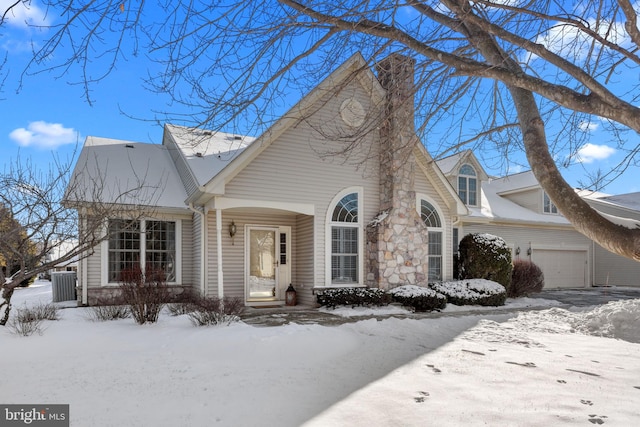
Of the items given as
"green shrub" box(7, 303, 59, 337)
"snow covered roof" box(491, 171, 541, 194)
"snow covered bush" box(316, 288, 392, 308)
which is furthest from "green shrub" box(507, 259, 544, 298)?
"green shrub" box(7, 303, 59, 337)

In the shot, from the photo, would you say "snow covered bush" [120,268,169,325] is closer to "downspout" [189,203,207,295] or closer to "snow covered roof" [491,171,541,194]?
"downspout" [189,203,207,295]

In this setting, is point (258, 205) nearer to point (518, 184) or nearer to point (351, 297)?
point (351, 297)

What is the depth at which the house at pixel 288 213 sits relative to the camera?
11.2 m

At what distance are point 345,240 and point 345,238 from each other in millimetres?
56

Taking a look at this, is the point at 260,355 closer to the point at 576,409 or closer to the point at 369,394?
the point at 369,394

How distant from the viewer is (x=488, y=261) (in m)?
13.8

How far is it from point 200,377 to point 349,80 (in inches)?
152

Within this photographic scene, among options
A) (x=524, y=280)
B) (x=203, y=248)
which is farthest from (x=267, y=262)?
(x=524, y=280)

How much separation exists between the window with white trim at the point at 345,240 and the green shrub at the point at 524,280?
590 centimetres

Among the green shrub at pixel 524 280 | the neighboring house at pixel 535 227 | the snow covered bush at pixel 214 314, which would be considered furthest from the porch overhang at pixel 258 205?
the green shrub at pixel 524 280

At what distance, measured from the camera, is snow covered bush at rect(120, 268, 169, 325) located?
26.8 feet

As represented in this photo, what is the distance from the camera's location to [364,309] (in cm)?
1105

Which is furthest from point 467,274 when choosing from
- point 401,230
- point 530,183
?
point 530,183

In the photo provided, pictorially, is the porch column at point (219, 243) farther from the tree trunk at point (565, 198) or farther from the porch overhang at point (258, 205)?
the tree trunk at point (565, 198)
